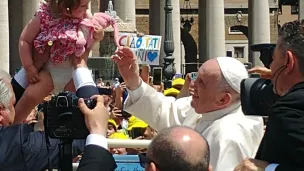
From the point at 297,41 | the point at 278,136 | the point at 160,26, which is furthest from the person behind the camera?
the point at 160,26

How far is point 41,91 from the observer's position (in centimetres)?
584

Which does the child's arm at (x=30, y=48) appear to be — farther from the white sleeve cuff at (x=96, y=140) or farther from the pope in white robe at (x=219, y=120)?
the white sleeve cuff at (x=96, y=140)

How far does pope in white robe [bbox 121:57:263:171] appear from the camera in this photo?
16.5 feet

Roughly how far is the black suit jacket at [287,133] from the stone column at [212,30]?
43405 millimetres

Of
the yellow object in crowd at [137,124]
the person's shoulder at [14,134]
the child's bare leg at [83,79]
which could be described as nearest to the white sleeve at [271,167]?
the person's shoulder at [14,134]

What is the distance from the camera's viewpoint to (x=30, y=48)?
19.1 feet

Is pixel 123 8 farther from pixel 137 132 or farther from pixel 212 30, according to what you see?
pixel 137 132

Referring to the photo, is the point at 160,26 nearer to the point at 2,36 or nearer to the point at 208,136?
the point at 2,36

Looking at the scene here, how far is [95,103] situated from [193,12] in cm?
7039

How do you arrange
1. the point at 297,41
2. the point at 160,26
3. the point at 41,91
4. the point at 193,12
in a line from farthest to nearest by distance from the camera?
the point at 193,12, the point at 160,26, the point at 41,91, the point at 297,41

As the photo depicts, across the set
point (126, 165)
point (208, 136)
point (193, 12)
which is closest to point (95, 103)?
point (208, 136)

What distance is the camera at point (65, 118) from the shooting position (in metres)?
4.13

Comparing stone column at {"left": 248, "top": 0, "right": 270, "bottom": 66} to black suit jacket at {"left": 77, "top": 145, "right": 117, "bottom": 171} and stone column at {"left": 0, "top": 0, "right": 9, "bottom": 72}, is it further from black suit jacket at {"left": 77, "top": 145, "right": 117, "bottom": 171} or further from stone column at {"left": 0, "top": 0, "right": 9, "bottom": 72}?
black suit jacket at {"left": 77, "top": 145, "right": 117, "bottom": 171}

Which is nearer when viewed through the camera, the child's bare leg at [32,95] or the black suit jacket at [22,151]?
the black suit jacket at [22,151]
